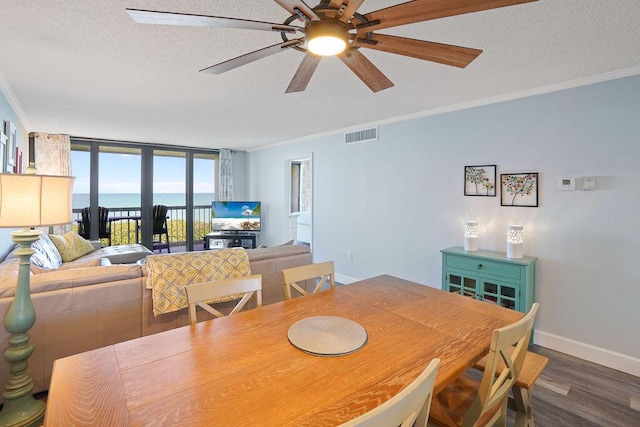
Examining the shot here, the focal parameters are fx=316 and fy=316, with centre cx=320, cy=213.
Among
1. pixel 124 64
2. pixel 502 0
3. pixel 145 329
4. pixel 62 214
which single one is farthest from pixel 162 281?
pixel 502 0

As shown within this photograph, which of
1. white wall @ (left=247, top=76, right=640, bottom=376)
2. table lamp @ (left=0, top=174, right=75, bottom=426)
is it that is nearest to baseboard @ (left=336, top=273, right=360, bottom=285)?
white wall @ (left=247, top=76, right=640, bottom=376)

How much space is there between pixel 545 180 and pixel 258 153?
538 cm

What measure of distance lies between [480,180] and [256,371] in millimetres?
3049

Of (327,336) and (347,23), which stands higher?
(347,23)

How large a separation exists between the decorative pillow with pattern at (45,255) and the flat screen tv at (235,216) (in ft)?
9.30

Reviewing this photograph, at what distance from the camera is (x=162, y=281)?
2.31 meters

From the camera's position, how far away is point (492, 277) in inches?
115

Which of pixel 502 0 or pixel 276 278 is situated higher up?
pixel 502 0

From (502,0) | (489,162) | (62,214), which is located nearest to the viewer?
(502,0)

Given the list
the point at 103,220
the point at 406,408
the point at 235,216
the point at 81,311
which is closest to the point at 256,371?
the point at 406,408

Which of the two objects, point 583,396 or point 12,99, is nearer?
point 583,396

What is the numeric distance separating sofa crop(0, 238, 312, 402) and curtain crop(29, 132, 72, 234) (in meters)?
3.64

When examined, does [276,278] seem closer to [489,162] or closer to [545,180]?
[489,162]

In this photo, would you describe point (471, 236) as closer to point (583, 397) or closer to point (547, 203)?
point (547, 203)
